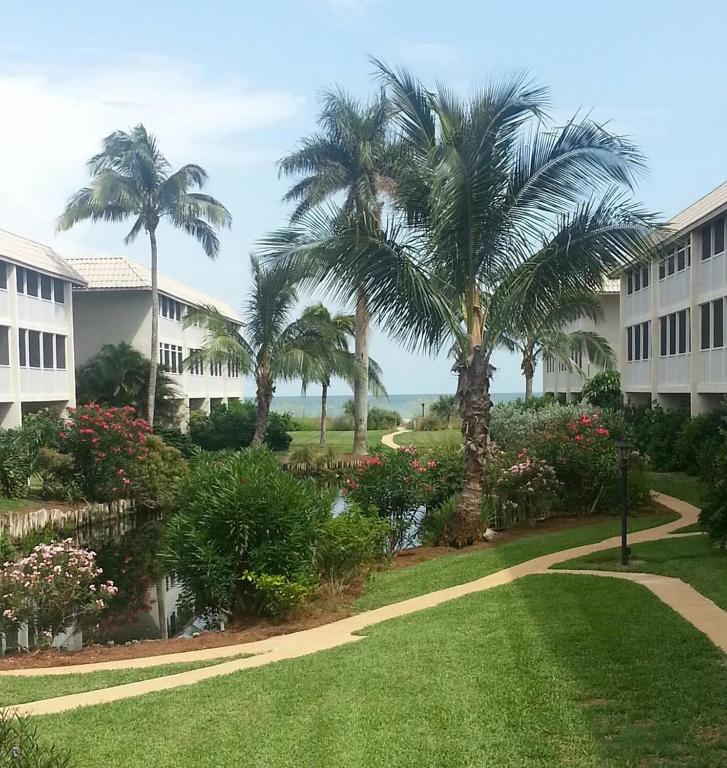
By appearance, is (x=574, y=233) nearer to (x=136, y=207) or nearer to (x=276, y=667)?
(x=276, y=667)

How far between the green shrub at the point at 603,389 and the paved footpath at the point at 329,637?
24552 millimetres

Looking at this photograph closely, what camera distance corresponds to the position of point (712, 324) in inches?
971

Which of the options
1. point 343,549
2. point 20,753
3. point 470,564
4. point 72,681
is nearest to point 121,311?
point 343,549

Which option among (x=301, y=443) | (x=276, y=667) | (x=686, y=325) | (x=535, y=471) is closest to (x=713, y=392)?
(x=686, y=325)

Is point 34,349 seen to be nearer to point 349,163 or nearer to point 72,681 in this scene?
point 349,163

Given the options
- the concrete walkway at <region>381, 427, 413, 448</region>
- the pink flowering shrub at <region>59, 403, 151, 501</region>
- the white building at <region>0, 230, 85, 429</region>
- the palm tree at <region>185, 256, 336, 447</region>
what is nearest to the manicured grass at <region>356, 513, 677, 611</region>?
the pink flowering shrub at <region>59, 403, 151, 501</region>

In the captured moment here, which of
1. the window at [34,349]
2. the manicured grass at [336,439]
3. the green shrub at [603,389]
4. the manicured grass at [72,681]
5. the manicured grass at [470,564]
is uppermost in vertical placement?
the window at [34,349]

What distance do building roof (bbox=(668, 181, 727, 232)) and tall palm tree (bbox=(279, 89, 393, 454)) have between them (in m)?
10.4

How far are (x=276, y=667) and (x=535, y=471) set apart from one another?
33.3ft

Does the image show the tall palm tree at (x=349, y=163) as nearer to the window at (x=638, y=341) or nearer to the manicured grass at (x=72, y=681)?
the window at (x=638, y=341)

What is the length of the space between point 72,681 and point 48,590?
412cm

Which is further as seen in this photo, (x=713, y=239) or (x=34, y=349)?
(x=34, y=349)

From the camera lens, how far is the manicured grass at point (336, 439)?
44366mm

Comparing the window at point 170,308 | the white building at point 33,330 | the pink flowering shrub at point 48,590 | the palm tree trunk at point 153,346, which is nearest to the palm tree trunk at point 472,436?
the pink flowering shrub at point 48,590
